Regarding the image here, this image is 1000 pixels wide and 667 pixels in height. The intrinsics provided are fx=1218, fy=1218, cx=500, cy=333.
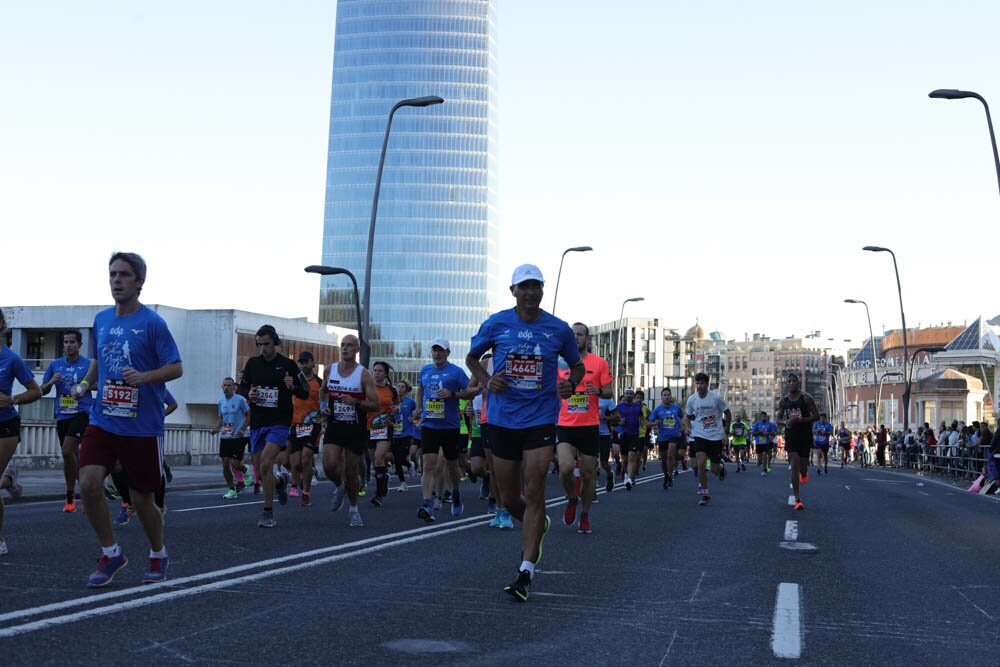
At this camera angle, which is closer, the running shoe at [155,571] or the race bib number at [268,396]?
the running shoe at [155,571]

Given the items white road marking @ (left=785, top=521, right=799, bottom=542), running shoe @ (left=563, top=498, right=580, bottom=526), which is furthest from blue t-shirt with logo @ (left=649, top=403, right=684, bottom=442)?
running shoe @ (left=563, top=498, right=580, bottom=526)

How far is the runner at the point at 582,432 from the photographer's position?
38.8 ft

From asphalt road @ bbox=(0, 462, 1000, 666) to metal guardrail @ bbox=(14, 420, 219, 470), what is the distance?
10926mm

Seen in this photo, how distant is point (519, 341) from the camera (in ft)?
25.3

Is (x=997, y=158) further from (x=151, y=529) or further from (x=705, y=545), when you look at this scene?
(x=151, y=529)

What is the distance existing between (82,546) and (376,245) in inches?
6062

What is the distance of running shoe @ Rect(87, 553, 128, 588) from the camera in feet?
22.6

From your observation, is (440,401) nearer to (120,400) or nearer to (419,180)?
(120,400)

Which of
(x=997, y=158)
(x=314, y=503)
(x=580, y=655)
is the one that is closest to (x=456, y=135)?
(x=997, y=158)

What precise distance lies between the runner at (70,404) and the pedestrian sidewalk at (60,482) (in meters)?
2.94

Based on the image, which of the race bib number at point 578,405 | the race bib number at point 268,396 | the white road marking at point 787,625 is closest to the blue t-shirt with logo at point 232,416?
the race bib number at point 268,396

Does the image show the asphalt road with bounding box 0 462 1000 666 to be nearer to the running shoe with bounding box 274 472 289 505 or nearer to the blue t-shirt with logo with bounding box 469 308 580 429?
the blue t-shirt with logo with bounding box 469 308 580 429

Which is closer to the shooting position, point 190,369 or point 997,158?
point 997,158

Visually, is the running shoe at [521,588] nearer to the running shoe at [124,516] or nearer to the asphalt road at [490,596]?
the asphalt road at [490,596]
